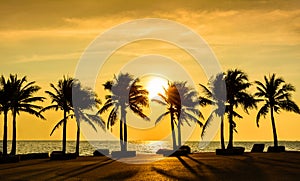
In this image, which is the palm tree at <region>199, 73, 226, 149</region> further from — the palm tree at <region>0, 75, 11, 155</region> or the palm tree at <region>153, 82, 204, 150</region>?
the palm tree at <region>0, 75, 11, 155</region>

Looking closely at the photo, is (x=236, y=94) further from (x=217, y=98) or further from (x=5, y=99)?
(x=5, y=99)

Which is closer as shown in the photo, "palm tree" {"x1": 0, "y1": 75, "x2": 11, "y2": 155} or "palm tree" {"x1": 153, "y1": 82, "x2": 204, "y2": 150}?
"palm tree" {"x1": 0, "y1": 75, "x2": 11, "y2": 155}

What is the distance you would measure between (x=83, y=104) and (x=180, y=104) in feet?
45.0

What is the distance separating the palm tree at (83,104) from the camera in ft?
200

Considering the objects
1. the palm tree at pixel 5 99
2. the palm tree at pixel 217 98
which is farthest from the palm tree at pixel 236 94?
the palm tree at pixel 5 99

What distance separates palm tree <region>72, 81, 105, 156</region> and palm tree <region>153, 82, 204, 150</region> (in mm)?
9835

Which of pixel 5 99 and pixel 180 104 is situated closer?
pixel 5 99

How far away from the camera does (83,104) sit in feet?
202

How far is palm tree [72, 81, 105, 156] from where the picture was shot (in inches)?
2405

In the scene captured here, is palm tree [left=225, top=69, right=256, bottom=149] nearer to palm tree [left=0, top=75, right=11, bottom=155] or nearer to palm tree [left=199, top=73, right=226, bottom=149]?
palm tree [left=199, top=73, right=226, bottom=149]

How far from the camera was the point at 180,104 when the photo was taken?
66938 millimetres

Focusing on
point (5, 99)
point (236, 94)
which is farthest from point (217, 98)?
point (5, 99)

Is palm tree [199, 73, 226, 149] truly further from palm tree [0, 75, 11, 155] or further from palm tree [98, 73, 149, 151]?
palm tree [0, 75, 11, 155]

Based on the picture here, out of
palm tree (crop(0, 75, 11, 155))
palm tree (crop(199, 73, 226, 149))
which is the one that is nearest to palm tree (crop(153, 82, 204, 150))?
palm tree (crop(199, 73, 226, 149))
